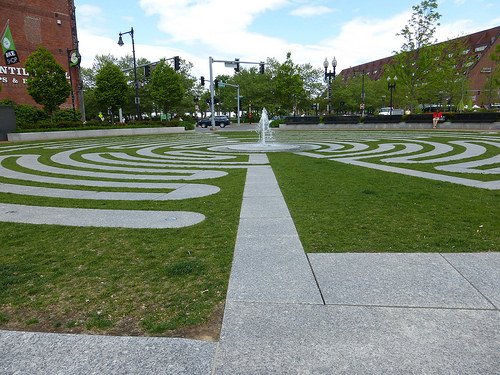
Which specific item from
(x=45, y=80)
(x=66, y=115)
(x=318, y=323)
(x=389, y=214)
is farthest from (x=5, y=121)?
(x=318, y=323)

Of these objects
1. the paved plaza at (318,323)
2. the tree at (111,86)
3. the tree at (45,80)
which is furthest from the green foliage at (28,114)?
the paved plaza at (318,323)

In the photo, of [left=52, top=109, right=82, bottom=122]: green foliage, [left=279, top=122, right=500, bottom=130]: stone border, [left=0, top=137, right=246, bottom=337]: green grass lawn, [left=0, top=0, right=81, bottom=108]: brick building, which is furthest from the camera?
[left=52, top=109, right=82, bottom=122]: green foliage

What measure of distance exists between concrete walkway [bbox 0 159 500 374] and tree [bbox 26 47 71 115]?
34.8 m

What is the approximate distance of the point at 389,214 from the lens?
6.08 meters

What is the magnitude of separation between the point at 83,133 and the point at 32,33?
20.9 metres

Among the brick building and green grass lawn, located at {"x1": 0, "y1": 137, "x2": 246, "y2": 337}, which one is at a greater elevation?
the brick building

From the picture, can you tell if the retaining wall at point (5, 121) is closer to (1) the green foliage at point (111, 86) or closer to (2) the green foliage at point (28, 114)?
(2) the green foliage at point (28, 114)

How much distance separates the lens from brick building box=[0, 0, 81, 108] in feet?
133

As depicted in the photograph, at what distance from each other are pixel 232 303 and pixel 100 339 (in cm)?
107

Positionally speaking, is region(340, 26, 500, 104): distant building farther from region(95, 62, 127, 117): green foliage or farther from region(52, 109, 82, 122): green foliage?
region(52, 109, 82, 122): green foliage

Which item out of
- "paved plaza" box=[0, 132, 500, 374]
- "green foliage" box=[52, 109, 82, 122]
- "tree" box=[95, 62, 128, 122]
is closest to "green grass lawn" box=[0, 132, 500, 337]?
"paved plaza" box=[0, 132, 500, 374]

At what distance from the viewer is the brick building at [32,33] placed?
40.4 metres

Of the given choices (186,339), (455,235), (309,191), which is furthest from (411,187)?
(186,339)

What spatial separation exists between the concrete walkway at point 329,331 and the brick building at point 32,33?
4217cm
